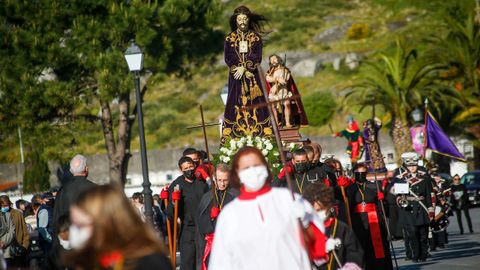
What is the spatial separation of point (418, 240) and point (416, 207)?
56cm

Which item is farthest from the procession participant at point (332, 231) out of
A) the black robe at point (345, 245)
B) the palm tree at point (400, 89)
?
the palm tree at point (400, 89)

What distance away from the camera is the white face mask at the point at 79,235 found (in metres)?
5.80

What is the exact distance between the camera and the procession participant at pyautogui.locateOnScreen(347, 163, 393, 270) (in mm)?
15664

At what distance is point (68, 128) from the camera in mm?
41688

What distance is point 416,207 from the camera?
2005cm

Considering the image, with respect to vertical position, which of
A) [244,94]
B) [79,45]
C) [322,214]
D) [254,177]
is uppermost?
[79,45]

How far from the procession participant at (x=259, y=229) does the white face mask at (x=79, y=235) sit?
6.12ft

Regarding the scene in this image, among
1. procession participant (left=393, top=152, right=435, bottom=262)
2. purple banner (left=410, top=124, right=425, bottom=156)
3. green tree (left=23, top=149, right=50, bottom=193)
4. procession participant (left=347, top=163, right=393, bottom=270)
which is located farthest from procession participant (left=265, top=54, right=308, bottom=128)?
green tree (left=23, top=149, right=50, bottom=193)

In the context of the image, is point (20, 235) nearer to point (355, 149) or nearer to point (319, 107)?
point (355, 149)

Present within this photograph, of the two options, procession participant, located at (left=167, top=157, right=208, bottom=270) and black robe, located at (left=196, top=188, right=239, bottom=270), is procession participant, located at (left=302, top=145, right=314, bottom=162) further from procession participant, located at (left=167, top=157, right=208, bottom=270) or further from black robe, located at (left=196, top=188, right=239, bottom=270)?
procession participant, located at (left=167, top=157, right=208, bottom=270)

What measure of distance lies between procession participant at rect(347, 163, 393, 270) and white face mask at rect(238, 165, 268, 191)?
772cm

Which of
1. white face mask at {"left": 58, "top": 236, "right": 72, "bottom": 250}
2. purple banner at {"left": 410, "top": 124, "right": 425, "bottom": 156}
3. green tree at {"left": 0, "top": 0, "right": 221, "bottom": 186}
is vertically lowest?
white face mask at {"left": 58, "top": 236, "right": 72, "bottom": 250}

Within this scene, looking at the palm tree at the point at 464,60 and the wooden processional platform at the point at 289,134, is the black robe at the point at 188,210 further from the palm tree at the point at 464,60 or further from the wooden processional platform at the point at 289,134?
the palm tree at the point at 464,60

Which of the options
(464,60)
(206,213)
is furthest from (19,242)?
(464,60)
